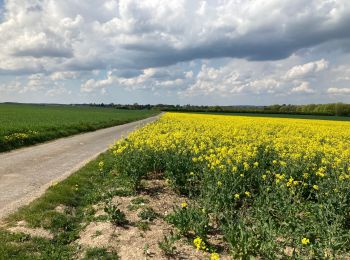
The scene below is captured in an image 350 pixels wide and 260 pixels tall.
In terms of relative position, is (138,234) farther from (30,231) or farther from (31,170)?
(31,170)

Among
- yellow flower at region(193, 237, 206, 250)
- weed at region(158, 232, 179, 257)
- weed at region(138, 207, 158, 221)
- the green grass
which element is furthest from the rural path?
yellow flower at region(193, 237, 206, 250)

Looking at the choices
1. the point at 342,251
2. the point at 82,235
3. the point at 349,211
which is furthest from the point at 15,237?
the point at 349,211

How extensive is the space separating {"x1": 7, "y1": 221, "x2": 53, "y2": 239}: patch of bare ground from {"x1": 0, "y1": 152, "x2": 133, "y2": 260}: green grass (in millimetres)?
101

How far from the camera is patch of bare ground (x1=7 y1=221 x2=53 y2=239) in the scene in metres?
6.16

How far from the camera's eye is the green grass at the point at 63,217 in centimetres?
550

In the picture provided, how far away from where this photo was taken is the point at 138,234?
6.31 m

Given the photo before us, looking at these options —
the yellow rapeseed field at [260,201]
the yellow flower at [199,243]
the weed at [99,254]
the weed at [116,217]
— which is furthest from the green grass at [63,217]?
the yellow flower at [199,243]

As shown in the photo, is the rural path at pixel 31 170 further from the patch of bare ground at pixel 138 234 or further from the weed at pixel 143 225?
the weed at pixel 143 225

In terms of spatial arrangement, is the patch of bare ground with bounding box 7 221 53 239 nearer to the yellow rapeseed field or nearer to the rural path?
the rural path

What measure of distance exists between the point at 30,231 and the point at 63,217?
0.86 meters

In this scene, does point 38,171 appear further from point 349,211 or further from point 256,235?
point 349,211

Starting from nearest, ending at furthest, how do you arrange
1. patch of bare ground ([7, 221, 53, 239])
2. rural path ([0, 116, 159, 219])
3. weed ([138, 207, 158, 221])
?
patch of bare ground ([7, 221, 53, 239])
weed ([138, 207, 158, 221])
rural path ([0, 116, 159, 219])

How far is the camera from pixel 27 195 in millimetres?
8516

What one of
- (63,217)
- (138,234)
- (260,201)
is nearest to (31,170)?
(63,217)
